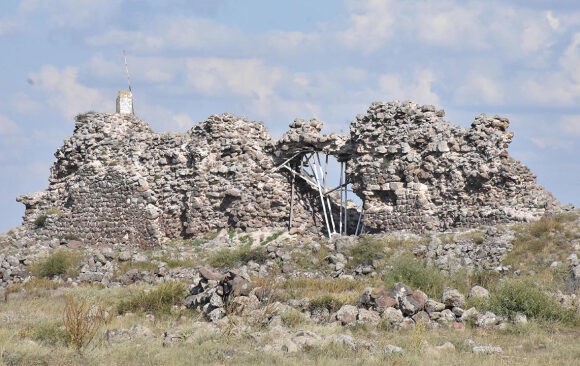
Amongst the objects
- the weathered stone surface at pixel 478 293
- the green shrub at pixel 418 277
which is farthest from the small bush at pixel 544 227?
the weathered stone surface at pixel 478 293

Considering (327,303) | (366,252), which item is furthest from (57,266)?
(327,303)

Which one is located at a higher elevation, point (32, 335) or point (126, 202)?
point (126, 202)

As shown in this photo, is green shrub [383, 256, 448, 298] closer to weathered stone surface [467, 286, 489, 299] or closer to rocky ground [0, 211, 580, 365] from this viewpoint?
rocky ground [0, 211, 580, 365]

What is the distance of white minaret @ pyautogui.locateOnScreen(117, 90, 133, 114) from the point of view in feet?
97.8

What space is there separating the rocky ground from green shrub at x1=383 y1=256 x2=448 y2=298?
0.04 metres

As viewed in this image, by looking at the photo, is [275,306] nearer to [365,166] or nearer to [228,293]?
[228,293]

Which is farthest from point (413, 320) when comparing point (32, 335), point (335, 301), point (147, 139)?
point (147, 139)

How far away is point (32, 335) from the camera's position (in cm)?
1308

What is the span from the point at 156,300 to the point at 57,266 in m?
7.52

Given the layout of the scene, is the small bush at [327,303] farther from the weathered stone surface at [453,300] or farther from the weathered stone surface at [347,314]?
the weathered stone surface at [453,300]

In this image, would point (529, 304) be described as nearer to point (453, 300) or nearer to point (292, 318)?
point (453, 300)

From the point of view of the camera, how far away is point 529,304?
14969mm

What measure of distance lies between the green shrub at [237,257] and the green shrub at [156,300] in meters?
5.39

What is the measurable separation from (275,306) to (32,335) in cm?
399
